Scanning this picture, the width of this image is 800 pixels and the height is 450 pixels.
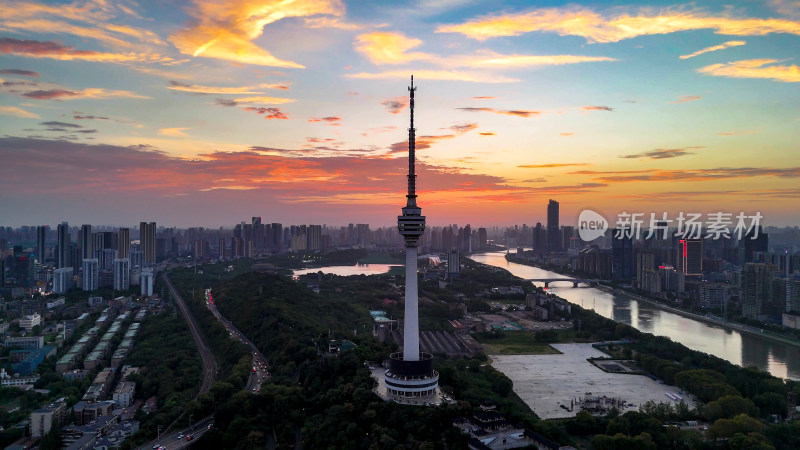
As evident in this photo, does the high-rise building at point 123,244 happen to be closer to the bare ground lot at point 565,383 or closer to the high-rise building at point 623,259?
the bare ground lot at point 565,383

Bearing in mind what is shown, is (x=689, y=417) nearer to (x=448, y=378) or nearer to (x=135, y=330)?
(x=448, y=378)

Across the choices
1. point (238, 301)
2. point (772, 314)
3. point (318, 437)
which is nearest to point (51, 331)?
point (238, 301)

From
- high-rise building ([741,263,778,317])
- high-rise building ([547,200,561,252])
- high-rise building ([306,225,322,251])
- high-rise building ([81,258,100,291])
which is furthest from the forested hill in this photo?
high-rise building ([547,200,561,252])

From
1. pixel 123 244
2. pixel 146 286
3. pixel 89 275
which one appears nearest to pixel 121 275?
pixel 89 275

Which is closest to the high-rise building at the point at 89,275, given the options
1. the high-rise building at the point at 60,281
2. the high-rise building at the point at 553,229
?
the high-rise building at the point at 60,281

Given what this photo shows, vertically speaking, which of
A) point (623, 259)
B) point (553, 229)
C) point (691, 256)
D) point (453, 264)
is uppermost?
point (553, 229)

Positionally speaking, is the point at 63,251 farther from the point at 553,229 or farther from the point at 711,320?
the point at 553,229
